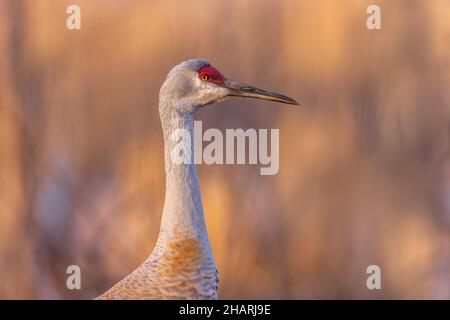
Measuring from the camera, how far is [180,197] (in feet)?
7.81

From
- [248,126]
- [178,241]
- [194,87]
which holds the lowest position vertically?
[178,241]

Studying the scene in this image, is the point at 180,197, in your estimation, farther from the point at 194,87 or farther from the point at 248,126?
the point at 248,126

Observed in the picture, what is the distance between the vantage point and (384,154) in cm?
370

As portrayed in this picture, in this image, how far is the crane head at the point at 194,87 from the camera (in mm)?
2457

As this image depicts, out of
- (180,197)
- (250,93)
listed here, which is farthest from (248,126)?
(180,197)

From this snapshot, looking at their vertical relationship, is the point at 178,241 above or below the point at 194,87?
below

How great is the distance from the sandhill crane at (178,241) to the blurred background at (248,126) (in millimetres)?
1009

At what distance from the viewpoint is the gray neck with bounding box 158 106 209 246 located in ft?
7.76

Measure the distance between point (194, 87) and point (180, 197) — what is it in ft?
1.15

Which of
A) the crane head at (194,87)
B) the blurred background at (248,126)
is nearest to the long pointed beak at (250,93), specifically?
the crane head at (194,87)

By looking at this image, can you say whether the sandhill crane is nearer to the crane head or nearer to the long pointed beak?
the crane head

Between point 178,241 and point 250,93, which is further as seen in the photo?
point 250,93

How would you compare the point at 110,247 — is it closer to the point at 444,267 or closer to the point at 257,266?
the point at 257,266

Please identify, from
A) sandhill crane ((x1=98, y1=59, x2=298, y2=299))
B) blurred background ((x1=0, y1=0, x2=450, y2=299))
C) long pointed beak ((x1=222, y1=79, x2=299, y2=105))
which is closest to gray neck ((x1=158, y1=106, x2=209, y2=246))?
sandhill crane ((x1=98, y1=59, x2=298, y2=299))
